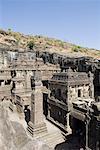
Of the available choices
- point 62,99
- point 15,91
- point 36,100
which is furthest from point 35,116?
point 15,91

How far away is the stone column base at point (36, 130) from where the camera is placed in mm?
26272

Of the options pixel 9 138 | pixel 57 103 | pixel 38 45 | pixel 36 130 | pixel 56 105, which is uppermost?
pixel 38 45

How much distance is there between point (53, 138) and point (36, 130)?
270cm

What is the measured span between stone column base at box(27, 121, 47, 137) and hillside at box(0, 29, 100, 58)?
1431 inches

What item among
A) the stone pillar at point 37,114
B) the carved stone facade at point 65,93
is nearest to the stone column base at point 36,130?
the stone pillar at point 37,114

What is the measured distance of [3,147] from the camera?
819 cm

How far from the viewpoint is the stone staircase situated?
25550 mm

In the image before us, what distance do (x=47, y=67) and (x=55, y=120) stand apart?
15558 millimetres

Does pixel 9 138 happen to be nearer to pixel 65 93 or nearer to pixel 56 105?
pixel 65 93

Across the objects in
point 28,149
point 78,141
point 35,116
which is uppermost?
point 28,149

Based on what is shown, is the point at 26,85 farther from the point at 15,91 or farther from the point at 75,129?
the point at 75,129

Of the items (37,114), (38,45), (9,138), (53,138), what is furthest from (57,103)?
(38,45)

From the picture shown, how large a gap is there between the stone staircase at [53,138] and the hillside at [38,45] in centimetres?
3774

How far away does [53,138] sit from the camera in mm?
26469
